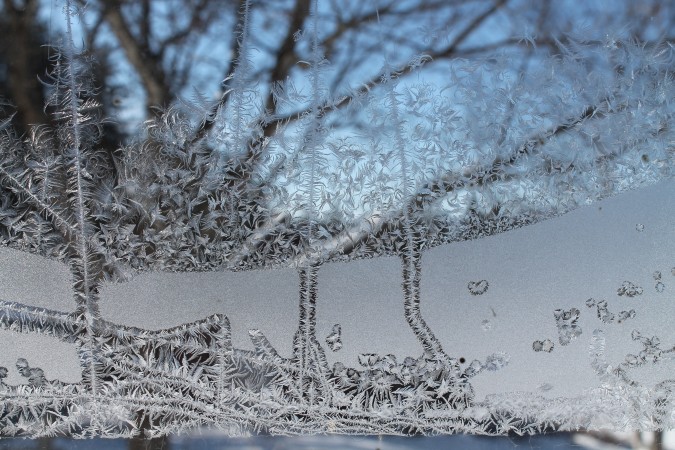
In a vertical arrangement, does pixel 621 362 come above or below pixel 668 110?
below

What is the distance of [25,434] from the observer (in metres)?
0.61

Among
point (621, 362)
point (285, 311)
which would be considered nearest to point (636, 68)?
point (621, 362)

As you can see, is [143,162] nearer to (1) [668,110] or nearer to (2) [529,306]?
(2) [529,306]

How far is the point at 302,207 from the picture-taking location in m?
0.59

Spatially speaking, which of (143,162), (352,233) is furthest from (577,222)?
(143,162)

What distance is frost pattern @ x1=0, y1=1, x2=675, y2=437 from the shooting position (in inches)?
23.0

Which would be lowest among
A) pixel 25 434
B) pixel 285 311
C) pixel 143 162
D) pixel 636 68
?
pixel 25 434

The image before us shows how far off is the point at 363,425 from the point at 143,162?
33 centimetres

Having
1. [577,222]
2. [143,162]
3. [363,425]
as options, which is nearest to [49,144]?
[143,162]

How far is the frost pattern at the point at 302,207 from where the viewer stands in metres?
0.58

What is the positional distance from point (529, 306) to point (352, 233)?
19cm

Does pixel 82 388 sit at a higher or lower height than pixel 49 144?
lower

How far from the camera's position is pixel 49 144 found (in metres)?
0.58

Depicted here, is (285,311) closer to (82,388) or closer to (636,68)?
(82,388)
